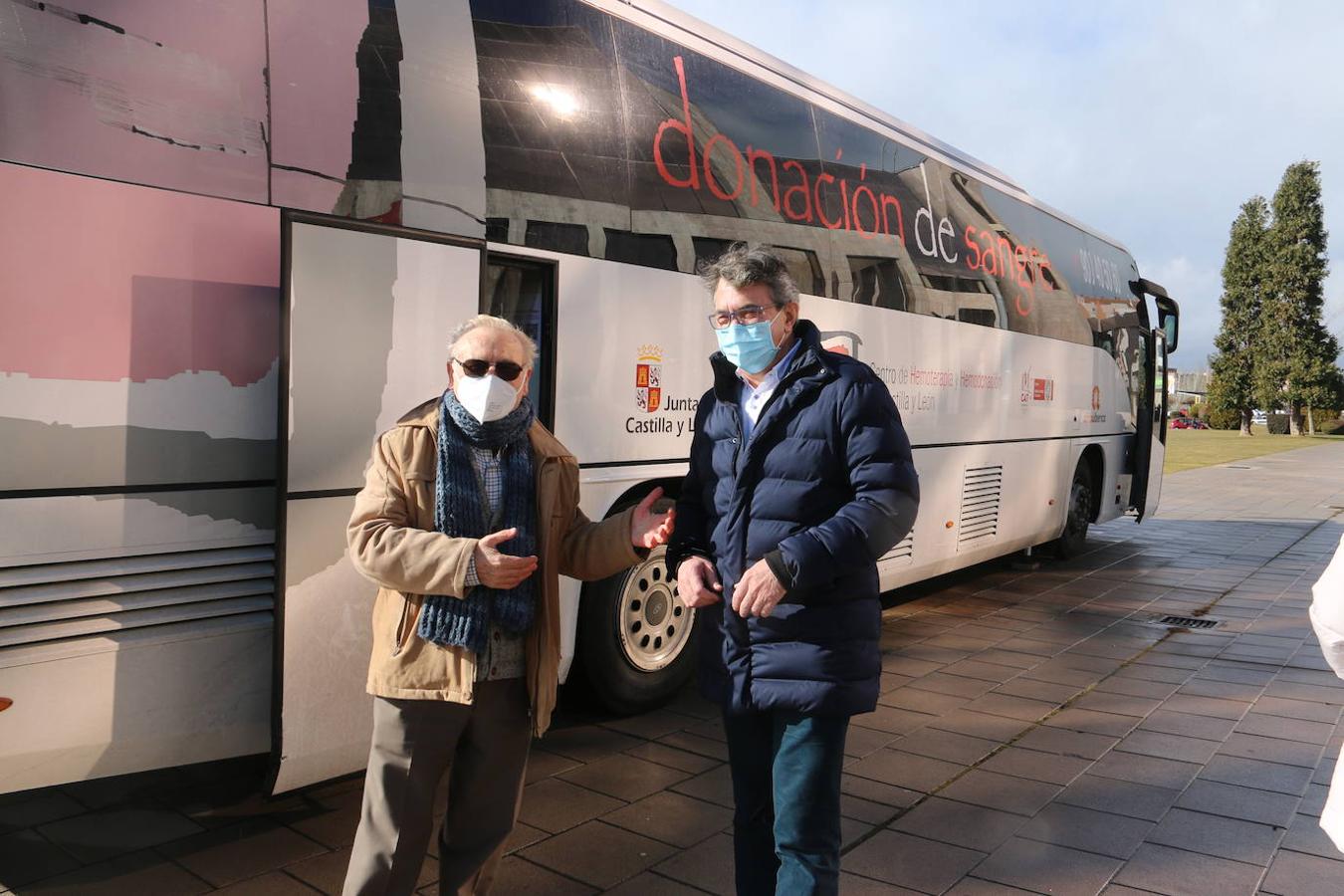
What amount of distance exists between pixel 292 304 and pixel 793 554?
1.99 m

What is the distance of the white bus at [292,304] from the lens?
10.5 feet

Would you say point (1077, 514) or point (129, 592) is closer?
point (129, 592)

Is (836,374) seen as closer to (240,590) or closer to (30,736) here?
(240,590)

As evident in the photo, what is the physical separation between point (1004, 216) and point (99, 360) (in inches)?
309

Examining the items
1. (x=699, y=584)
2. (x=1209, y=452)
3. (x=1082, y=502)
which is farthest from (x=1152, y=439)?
(x=1209, y=452)

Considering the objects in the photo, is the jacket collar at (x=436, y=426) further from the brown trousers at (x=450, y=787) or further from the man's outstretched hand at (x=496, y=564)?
the brown trousers at (x=450, y=787)

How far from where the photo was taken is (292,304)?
11.8 feet

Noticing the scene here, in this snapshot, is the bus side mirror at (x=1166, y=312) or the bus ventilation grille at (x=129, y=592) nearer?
the bus ventilation grille at (x=129, y=592)

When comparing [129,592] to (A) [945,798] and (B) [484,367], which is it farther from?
(A) [945,798]

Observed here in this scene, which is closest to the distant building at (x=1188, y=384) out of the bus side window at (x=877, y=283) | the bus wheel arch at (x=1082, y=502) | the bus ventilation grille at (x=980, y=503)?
the bus wheel arch at (x=1082, y=502)

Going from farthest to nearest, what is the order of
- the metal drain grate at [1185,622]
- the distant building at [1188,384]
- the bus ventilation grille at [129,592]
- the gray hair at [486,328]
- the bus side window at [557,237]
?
1. the distant building at [1188,384]
2. the metal drain grate at [1185,622]
3. the bus side window at [557,237]
4. the bus ventilation grille at [129,592]
5. the gray hair at [486,328]

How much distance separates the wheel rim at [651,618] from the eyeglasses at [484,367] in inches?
100

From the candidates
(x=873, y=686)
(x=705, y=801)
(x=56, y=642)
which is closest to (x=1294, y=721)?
(x=705, y=801)

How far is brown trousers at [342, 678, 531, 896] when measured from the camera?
280 centimetres
